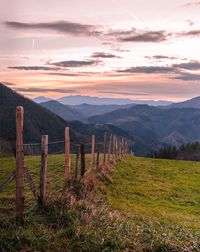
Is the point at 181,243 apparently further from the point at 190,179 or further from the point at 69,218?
the point at 190,179

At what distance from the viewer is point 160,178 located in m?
31.9

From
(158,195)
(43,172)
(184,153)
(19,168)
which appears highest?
(19,168)

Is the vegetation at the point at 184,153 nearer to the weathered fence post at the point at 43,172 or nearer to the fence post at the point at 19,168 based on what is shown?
the weathered fence post at the point at 43,172

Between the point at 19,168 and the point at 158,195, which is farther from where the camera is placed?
the point at 158,195

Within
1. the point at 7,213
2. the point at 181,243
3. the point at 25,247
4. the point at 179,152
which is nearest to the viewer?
the point at 25,247

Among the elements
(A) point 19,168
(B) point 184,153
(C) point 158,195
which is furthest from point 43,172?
(B) point 184,153

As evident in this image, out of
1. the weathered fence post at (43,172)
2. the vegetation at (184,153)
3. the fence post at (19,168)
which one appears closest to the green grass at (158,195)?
the weathered fence post at (43,172)

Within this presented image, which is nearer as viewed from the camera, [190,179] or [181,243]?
[181,243]

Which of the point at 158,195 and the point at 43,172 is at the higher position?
the point at 43,172

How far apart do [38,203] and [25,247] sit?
2.91 meters

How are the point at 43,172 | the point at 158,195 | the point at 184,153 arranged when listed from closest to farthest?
the point at 43,172, the point at 158,195, the point at 184,153

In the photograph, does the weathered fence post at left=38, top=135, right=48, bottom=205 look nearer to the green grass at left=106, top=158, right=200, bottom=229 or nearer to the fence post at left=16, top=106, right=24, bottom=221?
the fence post at left=16, top=106, right=24, bottom=221

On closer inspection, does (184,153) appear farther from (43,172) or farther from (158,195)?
(43,172)

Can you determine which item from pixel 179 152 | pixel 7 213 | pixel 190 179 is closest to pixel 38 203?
pixel 7 213
